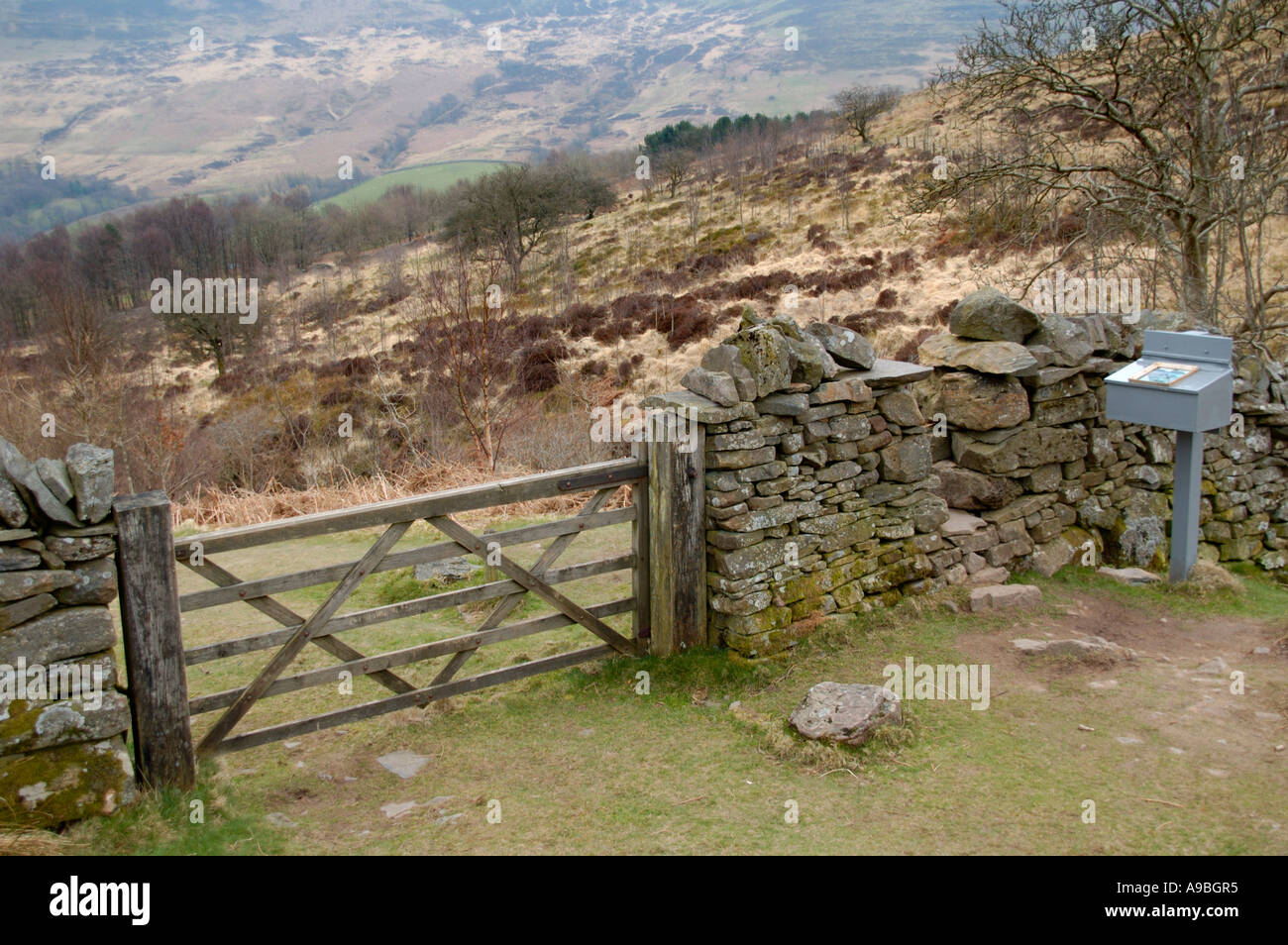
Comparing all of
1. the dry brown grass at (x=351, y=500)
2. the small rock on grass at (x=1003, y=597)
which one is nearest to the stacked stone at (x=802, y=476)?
the small rock on grass at (x=1003, y=597)

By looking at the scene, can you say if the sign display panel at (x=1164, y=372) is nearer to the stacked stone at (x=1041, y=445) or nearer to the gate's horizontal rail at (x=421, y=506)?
the stacked stone at (x=1041, y=445)

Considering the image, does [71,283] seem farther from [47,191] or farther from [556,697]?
[47,191]

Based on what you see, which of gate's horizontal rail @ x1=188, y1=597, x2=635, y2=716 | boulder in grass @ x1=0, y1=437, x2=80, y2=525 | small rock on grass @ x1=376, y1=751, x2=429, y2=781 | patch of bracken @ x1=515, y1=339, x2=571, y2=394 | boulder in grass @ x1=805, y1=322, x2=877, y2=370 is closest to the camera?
boulder in grass @ x1=0, y1=437, x2=80, y2=525

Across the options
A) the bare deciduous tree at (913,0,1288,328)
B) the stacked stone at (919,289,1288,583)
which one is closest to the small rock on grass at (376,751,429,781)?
the stacked stone at (919,289,1288,583)

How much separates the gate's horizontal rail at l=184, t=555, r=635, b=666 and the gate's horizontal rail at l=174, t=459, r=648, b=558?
48 centimetres

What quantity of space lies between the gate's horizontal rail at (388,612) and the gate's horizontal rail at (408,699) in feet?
1.45

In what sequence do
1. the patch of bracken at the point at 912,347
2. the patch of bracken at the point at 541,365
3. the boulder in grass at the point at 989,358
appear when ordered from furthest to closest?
the patch of bracken at the point at 541,365, the patch of bracken at the point at 912,347, the boulder in grass at the point at 989,358

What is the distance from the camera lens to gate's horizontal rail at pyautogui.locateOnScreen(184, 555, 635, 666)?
446cm

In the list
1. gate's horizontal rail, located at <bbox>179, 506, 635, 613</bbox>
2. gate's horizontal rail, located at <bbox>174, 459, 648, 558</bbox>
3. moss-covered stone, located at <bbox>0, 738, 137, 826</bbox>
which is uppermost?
gate's horizontal rail, located at <bbox>174, 459, 648, 558</bbox>

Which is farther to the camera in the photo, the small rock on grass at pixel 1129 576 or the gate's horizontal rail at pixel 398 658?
the small rock on grass at pixel 1129 576

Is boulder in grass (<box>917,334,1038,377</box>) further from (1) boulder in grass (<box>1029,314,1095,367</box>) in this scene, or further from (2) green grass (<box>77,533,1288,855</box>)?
(2) green grass (<box>77,533,1288,855</box>)

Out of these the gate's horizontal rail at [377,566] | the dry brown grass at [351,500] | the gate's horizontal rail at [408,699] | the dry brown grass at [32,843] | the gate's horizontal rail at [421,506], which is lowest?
the dry brown grass at [351,500]

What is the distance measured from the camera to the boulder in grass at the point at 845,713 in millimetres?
4633

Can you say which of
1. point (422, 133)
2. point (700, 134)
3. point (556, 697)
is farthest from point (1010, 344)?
point (422, 133)
